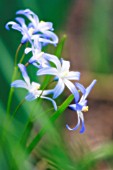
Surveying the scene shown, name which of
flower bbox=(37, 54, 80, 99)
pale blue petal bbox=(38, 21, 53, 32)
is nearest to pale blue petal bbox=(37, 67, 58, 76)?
flower bbox=(37, 54, 80, 99)

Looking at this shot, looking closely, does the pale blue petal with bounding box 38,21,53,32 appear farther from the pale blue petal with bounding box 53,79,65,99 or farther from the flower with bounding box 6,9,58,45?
the pale blue petal with bounding box 53,79,65,99

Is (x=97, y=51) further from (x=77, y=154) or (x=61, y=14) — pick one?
(x=77, y=154)

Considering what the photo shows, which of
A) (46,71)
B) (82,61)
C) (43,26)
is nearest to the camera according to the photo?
(46,71)

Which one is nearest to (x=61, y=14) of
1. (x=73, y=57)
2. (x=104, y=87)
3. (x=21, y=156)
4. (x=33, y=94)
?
(x=33, y=94)

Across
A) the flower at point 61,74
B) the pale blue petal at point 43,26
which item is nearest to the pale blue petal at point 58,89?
the flower at point 61,74

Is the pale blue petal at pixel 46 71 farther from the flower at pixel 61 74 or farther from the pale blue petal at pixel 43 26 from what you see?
the pale blue petal at pixel 43 26

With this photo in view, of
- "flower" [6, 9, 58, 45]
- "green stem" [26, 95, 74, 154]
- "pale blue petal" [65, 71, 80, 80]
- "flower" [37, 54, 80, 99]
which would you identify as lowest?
"green stem" [26, 95, 74, 154]

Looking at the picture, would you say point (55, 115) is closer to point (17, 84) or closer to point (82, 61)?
point (17, 84)

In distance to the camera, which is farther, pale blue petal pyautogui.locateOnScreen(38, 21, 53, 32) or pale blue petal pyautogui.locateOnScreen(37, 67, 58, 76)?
pale blue petal pyautogui.locateOnScreen(38, 21, 53, 32)

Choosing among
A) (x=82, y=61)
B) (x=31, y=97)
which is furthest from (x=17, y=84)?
(x=82, y=61)
